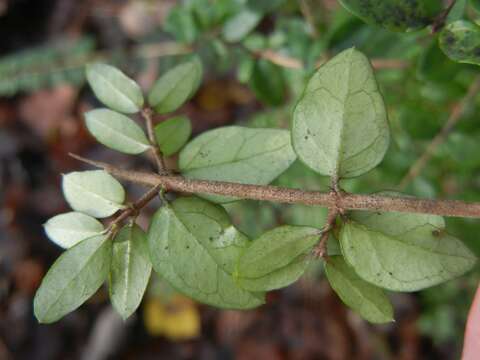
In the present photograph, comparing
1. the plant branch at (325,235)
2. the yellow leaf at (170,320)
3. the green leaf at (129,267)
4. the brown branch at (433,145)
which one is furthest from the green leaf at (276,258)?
the yellow leaf at (170,320)

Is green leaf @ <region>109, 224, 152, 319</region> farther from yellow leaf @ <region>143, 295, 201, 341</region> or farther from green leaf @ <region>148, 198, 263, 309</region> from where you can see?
yellow leaf @ <region>143, 295, 201, 341</region>

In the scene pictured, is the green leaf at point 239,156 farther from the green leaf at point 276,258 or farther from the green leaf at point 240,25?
the green leaf at point 240,25

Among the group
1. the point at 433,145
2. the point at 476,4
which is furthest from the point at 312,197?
the point at 433,145

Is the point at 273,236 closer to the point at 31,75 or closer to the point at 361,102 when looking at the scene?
the point at 361,102

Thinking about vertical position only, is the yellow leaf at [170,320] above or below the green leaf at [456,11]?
below

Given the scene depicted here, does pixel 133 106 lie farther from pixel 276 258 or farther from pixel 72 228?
pixel 276 258
